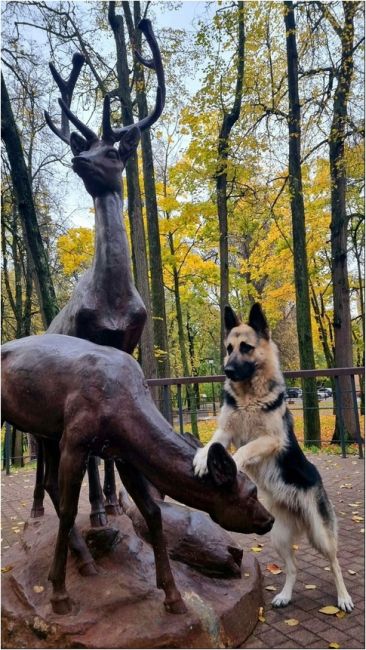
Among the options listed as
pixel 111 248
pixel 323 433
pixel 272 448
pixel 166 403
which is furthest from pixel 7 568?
pixel 323 433

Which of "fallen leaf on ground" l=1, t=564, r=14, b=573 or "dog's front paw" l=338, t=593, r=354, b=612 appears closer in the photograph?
"dog's front paw" l=338, t=593, r=354, b=612

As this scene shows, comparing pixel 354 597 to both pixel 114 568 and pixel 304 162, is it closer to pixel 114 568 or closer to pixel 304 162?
pixel 114 568

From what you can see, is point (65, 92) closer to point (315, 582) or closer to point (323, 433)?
point (315, 582)

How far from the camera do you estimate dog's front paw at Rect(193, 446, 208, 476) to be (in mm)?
3000

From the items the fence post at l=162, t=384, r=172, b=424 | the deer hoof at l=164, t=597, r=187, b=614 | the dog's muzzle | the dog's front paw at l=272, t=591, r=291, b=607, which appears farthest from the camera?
the fence post at l=162, t=384, r=172, b=424

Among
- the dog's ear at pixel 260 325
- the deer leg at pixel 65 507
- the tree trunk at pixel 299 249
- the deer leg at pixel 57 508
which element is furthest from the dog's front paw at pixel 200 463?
the tree trunk at pixel 299 249

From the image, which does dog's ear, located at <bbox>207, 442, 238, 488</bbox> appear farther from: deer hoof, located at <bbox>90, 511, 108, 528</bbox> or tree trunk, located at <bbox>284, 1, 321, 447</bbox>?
tree trunk, located at <bbox>284, 1, 321, 447</bbox>

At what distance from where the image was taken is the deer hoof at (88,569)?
12.2 ft

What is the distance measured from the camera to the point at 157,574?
3.41m

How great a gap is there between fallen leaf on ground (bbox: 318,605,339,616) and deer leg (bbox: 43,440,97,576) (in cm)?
176

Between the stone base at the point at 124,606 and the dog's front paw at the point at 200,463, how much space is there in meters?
1.06

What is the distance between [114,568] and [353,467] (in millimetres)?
6500

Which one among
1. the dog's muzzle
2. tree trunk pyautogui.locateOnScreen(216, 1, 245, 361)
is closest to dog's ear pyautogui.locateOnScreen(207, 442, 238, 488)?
the dog's muzzle

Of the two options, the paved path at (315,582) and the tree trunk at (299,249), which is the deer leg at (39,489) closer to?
the paved path at (315,582)
